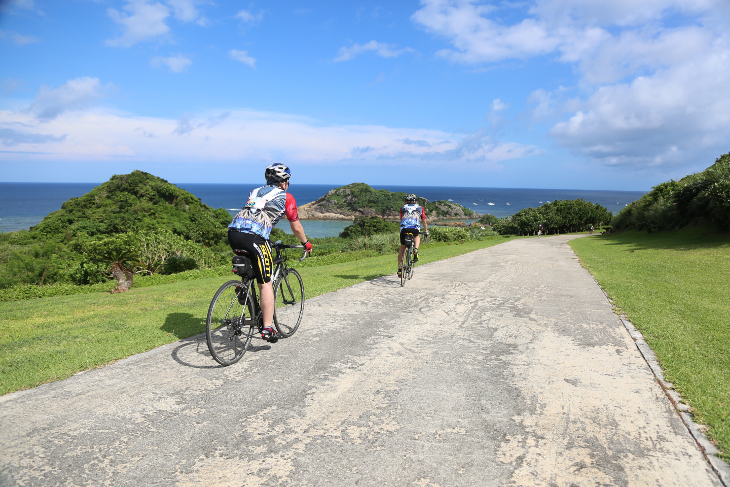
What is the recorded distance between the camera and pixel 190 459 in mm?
3039

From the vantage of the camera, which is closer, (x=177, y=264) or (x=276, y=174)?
(x=276, y=174)

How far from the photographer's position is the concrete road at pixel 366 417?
2.91m

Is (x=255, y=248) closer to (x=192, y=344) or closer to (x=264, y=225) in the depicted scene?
(x=264, y=225)

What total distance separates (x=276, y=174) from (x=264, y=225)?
74cm

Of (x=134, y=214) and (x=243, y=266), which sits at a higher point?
(x=243, y=266)

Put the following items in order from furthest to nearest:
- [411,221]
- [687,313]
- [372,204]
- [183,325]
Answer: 1. [372,204]
2. [411,221]
3. [687,313]
4. [183,325]

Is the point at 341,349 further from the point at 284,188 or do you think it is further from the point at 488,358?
the point at 284,188

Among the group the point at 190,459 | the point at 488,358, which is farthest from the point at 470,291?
the point at 190,459

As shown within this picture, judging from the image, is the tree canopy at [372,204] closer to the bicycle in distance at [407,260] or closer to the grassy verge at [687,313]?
the grassy verge at [687,313]

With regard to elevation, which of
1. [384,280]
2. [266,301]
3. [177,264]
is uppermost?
[266,301]

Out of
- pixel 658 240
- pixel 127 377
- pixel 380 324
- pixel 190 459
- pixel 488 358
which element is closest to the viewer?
pixel 190 459

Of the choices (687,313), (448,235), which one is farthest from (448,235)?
(687,313)

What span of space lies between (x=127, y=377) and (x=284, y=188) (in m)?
2.82

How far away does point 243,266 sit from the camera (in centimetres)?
497
